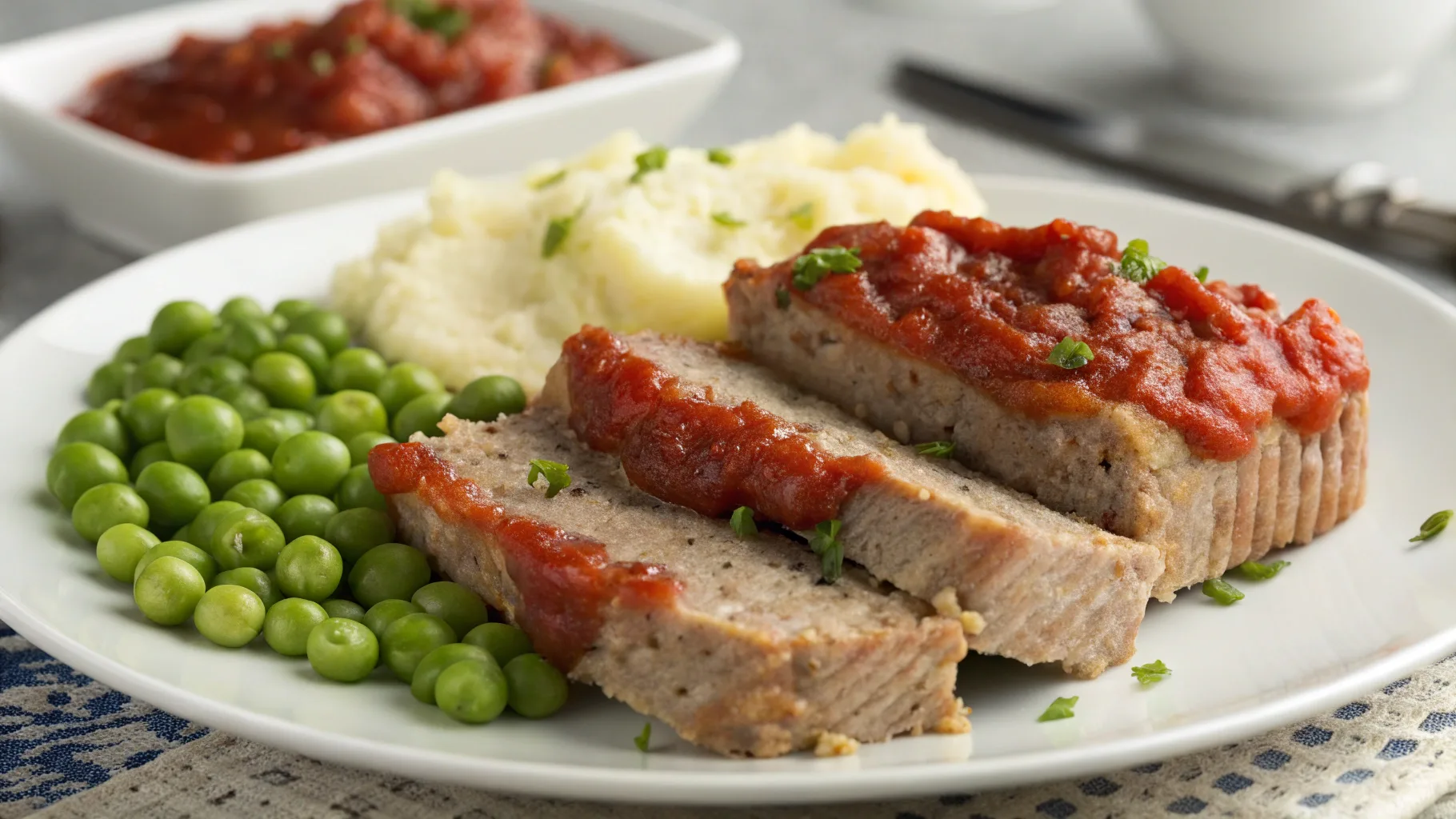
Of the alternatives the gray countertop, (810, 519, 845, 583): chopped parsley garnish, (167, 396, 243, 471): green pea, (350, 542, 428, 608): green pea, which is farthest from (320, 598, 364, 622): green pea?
the gray countertop

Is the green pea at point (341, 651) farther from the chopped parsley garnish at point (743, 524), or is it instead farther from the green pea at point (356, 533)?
the chopped parsley garnish at point (743, 524)

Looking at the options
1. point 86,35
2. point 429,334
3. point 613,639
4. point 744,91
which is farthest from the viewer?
point 744,91

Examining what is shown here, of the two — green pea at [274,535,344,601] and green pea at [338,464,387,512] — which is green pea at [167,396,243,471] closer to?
green pea at [338,464,387,512]

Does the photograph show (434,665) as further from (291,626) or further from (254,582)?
(254,582)

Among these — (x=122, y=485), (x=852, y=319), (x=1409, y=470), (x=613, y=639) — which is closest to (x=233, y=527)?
(x=122, y=485)

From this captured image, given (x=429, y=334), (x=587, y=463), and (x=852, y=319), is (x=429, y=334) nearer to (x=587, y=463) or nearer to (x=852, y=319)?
(x=587, y=463)

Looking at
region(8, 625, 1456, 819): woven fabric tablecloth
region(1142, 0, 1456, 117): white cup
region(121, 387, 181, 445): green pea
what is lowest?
region(8, 625, 1456, 819): woven fabric tablecloth

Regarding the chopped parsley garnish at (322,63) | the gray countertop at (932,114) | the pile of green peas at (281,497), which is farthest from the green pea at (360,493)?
the chopped parsley garnish at (322,63)
